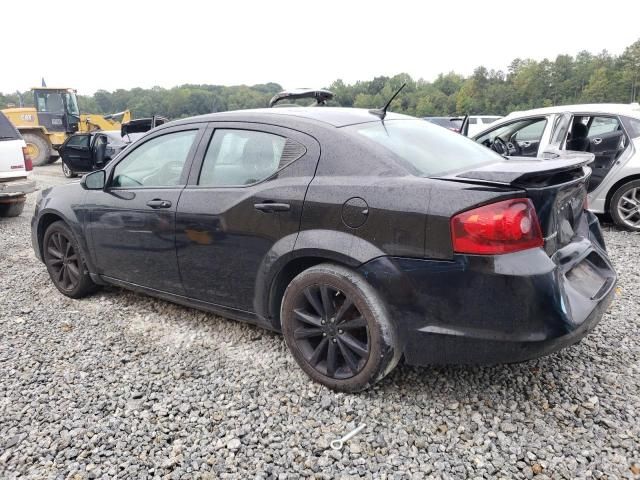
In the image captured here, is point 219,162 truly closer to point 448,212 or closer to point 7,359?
point 448,212

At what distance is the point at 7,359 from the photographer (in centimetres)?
310

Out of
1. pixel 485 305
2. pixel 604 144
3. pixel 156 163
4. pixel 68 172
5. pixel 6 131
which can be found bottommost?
pixel 68 172

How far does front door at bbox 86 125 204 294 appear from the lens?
10.5ft

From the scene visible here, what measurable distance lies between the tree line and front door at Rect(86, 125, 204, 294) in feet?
139

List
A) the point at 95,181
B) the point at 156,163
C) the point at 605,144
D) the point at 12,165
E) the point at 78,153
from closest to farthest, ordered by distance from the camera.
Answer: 1. the point at 156,163
2. the point at 95,181
3. the point at 605,144
4. the point at 12,165
5. the point at 78,153

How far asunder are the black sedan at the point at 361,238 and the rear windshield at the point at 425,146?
15 millimetres

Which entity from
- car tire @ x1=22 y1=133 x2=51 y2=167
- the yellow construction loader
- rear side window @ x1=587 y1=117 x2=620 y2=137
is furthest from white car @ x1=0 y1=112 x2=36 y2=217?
car tire @ x1=22 y1=133 x2=51 y2=167

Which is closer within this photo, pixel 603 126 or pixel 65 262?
pixel 65 262

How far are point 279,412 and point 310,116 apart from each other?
1689 mm

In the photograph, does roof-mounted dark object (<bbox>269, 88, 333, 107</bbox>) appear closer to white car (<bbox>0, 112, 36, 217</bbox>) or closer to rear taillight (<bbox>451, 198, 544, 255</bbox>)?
rear taillight (<bbox>451, 198, 544, 255</bbox>)

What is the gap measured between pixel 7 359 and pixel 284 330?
189 centimetres

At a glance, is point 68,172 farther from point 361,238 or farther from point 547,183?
point 547,183

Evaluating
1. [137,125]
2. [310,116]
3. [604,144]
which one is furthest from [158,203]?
[137,125]

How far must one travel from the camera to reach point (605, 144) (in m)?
6.13
